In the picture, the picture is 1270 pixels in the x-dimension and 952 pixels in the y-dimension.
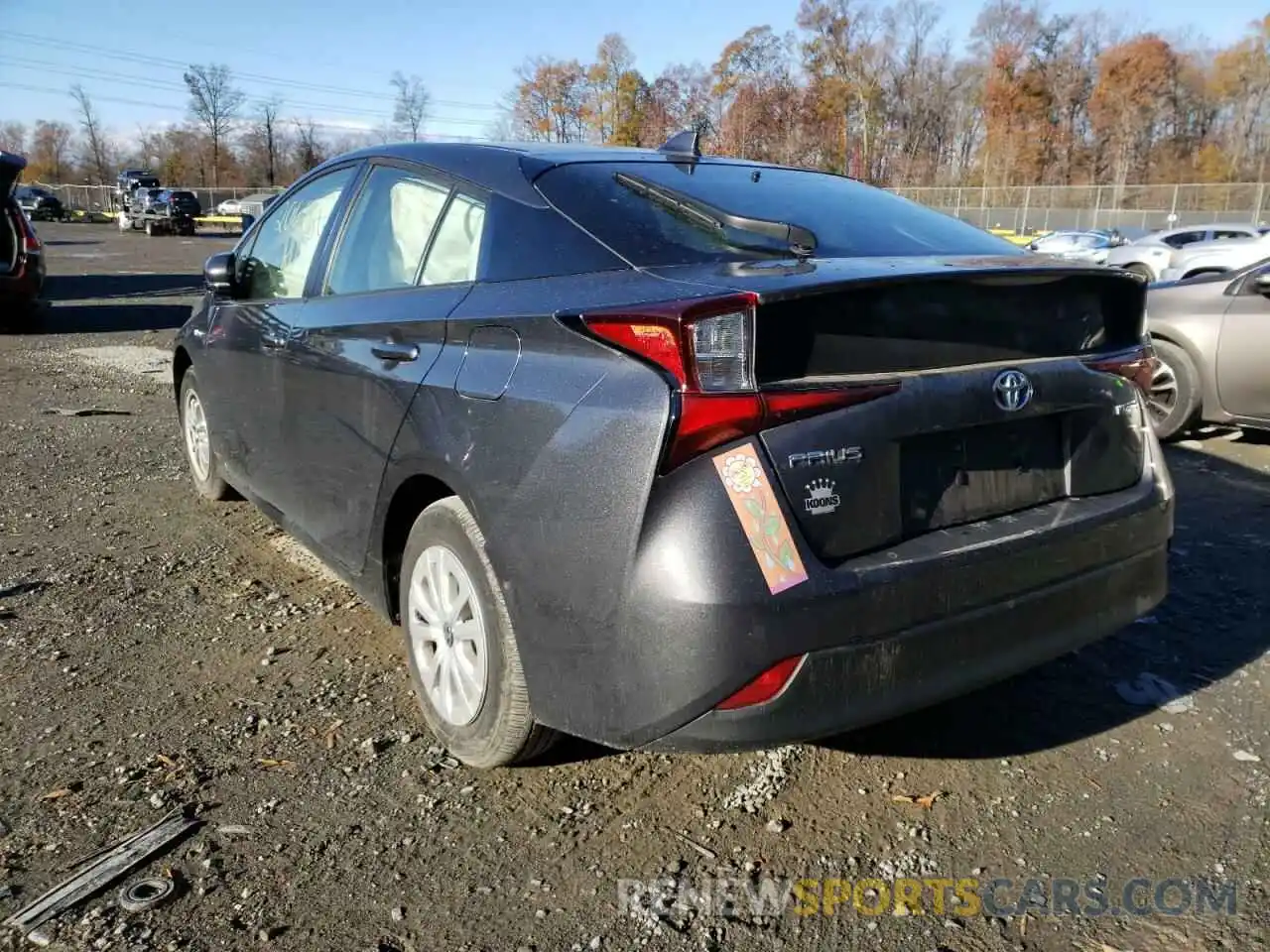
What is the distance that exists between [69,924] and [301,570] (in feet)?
7.57

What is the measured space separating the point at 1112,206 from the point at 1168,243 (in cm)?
2762

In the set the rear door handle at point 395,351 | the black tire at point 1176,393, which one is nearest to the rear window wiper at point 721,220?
the rear door handle at point 395,351

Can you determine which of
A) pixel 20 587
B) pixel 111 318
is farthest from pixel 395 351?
pixel 111 318

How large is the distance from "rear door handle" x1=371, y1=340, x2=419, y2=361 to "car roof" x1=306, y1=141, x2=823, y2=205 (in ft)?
1.70

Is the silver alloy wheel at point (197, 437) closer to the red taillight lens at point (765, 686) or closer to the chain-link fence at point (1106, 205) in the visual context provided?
the red taillight lens at point (765, 686)

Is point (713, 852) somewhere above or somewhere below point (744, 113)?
below

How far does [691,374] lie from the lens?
211cm

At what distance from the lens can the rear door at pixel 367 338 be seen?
2906 mm

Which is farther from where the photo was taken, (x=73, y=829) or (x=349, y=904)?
(x=73, y=829)

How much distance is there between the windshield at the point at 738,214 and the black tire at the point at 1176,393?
409 centimetres

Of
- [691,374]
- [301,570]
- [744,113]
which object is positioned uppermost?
[744,113]

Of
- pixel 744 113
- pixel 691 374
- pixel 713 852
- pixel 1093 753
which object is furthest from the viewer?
pixel 744 113

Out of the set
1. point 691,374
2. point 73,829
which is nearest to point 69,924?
point 73,829

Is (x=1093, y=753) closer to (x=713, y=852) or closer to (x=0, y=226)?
(x=713, y=852)
